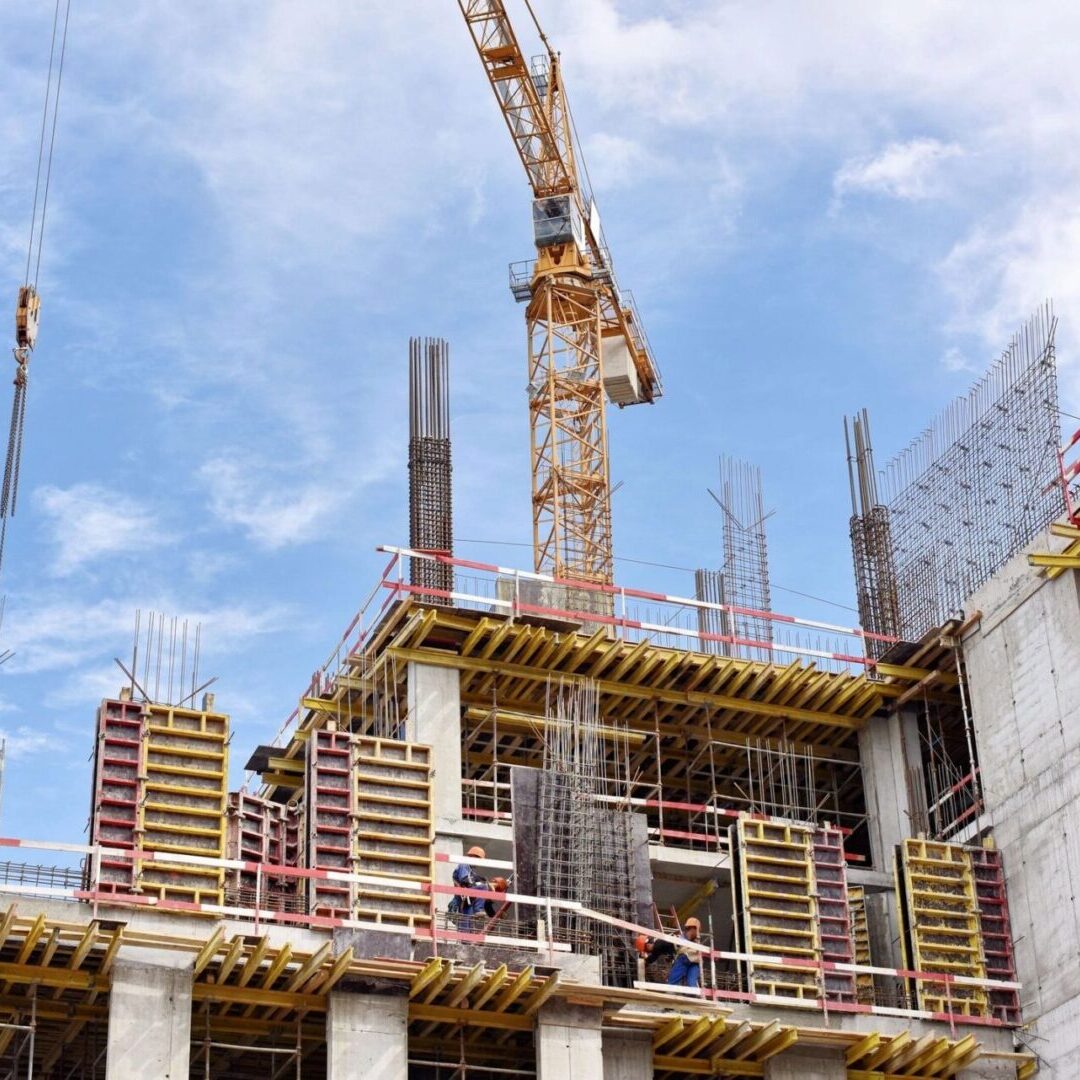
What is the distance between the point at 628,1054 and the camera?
41812 mm

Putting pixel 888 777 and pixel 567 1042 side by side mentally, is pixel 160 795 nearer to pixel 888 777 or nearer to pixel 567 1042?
pixel 567 1042

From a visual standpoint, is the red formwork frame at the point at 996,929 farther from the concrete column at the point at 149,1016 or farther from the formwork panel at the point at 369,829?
the concrete column at the point at 149,1016

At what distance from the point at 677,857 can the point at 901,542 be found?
12.3 m

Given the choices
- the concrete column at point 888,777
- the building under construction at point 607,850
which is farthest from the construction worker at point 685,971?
the concrete column at point 888,777

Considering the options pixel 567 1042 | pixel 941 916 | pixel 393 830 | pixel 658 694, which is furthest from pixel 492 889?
pixel 658 694

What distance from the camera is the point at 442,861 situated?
42.4m

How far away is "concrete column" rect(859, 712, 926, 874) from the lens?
5241 centimetres

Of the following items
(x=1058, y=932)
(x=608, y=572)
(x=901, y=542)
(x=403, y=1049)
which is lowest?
(x=403, y=1049)

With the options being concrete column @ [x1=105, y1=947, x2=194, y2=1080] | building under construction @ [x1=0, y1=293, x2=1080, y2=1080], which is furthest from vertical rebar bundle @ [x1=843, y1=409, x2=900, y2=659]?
concrete column @ [x1=105, y1=947, x2=194, y2=1080]

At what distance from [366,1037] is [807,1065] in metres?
9.53

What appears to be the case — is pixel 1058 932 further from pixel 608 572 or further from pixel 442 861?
pixel 608 572

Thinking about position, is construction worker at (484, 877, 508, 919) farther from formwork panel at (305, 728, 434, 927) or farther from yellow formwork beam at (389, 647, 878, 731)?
yellow formwork beam at (389, 647, 878, 731)

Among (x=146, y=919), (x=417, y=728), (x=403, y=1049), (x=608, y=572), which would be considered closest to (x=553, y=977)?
(x=403, y=1049)

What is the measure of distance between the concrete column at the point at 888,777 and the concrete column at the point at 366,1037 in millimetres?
16635
